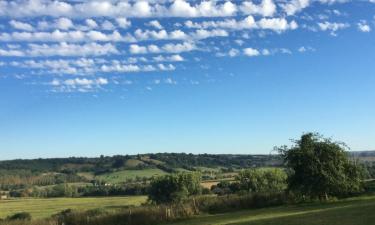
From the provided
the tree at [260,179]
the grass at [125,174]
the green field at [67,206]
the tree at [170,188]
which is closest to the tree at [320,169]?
the tree at [260,179]

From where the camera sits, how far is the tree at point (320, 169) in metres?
42.6

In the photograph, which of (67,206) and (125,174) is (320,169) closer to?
(67,206)

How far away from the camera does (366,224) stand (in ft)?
68.6

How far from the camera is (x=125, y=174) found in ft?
578

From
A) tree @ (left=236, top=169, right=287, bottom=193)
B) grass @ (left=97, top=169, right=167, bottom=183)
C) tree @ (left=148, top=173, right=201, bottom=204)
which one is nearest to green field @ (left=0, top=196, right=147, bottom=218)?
tree @ (left=148, top=173, right=201, bottom=204)

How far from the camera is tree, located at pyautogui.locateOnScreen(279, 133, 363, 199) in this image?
42.6 metres

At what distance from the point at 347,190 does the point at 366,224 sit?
23.6 meters

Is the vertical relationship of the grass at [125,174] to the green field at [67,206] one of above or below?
above

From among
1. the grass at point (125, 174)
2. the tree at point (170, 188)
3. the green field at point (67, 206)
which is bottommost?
the green field at point (67, 206)

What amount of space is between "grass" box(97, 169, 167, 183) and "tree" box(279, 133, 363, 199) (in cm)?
12336

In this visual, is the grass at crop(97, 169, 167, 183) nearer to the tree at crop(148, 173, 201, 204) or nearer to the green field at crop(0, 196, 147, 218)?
the green field at crop(0, 196, 147, 218)

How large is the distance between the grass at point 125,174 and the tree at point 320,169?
405 feet

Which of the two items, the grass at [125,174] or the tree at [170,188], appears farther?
the grass at [125,174]

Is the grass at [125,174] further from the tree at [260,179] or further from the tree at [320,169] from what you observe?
the tree at [320,169]
